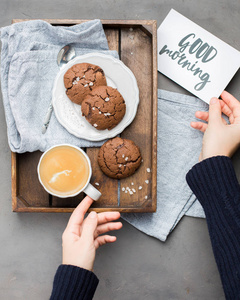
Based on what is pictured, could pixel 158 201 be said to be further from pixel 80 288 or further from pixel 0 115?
pixel 0 115

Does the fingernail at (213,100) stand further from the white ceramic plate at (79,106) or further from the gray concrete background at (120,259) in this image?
the white ceramic plate at (79,106)

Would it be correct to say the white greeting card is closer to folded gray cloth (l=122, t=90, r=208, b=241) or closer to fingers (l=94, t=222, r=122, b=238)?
folded gray cloth (l=122, t=90, r=208, b=241)

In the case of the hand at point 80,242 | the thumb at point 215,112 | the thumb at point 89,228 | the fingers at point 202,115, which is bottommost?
the hand at point 80,242

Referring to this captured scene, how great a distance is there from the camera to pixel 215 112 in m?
0.94

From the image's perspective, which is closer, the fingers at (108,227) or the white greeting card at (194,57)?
the fingers at (108,227)

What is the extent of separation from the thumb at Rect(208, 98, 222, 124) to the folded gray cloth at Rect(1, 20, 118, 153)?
32 centimetres

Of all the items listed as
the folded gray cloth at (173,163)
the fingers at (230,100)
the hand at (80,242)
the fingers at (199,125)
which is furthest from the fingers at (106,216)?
the fingers at (230,100)

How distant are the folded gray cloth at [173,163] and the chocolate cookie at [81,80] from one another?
218 millimetres

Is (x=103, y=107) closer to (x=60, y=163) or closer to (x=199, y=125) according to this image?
(x=60, y=163)

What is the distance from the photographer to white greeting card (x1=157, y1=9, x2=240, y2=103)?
1.01 meters

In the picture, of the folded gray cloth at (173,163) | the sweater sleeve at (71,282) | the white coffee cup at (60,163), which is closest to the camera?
the sweater sleeve at (71,282)

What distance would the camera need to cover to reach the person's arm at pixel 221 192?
2.78ft

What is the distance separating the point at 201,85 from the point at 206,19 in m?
0.22

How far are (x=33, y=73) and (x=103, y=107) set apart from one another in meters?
0.23
